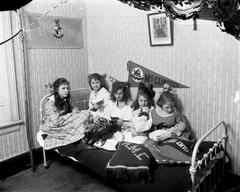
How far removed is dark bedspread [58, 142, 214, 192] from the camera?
1.67m

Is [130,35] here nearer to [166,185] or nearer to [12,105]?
[12,105]

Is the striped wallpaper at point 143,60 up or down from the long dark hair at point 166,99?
up

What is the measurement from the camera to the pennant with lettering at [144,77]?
2.50 metres

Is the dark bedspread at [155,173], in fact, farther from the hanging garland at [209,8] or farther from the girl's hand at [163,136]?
the hanging garland at [209,8]

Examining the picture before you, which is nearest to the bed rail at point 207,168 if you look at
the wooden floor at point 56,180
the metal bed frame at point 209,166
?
the metal bed frame at point 209,166

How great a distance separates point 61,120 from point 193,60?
1.39 m

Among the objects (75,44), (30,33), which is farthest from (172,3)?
(75,44)

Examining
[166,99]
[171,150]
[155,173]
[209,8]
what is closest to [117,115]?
[166,99]

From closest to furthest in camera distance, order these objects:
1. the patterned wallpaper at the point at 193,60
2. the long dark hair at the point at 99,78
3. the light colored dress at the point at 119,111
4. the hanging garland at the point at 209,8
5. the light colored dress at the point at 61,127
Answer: the hanging garland at the point at 209,8, the patterned wallpaper at the point at 193,60, the light colored dress at the point at 61,127, the light colored dress at the point at 119,111, the long dark hair at the point at 99,78

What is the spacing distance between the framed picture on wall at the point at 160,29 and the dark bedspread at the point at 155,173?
104cm

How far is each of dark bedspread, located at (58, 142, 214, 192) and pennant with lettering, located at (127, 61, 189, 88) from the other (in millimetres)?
711

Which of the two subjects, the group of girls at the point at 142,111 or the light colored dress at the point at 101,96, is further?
the light colored dress at the point at 101,96

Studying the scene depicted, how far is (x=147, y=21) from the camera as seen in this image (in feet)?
8.41

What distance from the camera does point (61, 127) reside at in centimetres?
247
